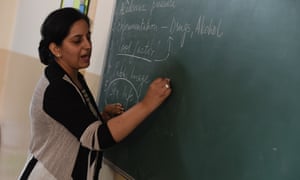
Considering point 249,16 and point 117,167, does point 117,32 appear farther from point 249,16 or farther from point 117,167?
point 249,16

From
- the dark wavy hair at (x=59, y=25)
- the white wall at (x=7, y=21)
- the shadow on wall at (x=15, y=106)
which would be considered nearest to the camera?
Result: the dark wavy hair at (x=59, y=25)

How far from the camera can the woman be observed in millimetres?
1537

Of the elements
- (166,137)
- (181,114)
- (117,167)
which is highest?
(181,114)

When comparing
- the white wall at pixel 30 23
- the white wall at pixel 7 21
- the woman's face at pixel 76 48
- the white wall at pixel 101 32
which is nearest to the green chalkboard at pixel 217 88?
the woman's face at pixel 76 48

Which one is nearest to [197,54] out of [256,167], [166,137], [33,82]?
[166,137]

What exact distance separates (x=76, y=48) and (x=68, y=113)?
319mm

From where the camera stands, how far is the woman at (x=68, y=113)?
1537 millimetres

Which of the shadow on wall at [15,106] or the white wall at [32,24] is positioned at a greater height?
the white wall at [32,24]

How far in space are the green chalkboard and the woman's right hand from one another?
0.10ft

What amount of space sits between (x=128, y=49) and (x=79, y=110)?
517mm

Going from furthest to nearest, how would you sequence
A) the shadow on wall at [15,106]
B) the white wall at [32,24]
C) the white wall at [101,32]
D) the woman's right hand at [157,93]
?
the shadow on wall at [15,106], the white wall at [32,24], the white wall at [101,32], the woman's right hand at [157,93]

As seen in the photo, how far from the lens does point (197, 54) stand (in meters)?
1.40

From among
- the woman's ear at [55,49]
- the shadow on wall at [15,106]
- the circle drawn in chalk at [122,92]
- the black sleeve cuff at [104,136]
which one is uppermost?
the woman's ear at [55,49]

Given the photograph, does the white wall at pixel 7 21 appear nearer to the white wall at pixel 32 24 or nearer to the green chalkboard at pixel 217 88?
the white wall at pixel 32 24
